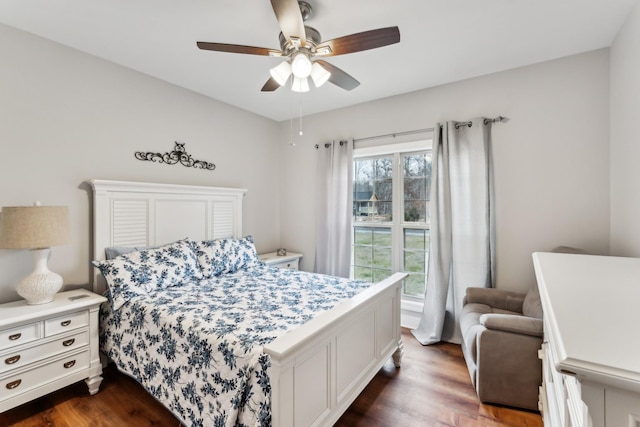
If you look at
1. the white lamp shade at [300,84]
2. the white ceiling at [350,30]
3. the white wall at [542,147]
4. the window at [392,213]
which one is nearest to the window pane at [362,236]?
the window at [392,213]

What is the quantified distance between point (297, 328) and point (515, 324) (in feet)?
4.87

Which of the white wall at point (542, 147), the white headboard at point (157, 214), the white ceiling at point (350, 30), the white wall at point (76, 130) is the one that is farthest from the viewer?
the white headboard at point (157, 214)

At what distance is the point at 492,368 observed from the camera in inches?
77.4

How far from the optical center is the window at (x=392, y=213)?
3.28 meters

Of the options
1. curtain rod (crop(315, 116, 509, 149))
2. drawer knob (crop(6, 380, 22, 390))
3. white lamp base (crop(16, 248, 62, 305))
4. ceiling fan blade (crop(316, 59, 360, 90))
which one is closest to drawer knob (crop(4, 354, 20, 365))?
drawer knob (crop(6, 380, 22, 390))

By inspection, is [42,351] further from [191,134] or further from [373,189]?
[373,189]

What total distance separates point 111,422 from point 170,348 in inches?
26.8

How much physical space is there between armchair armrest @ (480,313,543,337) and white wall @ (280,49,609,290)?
32.3 inches

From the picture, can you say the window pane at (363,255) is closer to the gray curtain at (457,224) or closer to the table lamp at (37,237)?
the gray curtain at (457,224)

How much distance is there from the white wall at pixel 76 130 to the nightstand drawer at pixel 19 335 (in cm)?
46

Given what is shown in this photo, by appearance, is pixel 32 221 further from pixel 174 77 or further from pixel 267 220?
pixel 267 220

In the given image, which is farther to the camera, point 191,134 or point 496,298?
point 191,134

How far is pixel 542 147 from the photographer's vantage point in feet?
8.23

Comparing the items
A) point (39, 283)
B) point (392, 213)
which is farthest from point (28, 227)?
point (392, 213)
